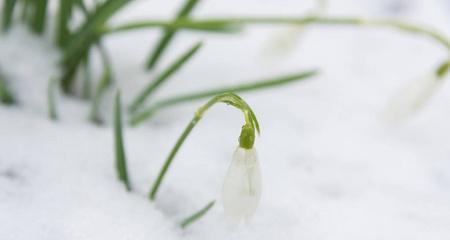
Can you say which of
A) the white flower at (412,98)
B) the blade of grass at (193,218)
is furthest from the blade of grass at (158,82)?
the white flower at (412,98)

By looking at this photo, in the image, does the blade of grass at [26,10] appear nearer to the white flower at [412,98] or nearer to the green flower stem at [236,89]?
the green flower stem at [236,89]

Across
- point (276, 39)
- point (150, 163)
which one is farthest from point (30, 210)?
point (276, 39)

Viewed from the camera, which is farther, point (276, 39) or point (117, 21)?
point (117, 21)

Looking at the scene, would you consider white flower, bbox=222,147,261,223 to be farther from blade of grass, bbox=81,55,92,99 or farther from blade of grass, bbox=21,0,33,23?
blade of grass, bbox=21,0,33,23

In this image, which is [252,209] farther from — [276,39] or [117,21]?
[117,21]

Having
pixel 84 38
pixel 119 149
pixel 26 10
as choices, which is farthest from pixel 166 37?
pixel 119 149

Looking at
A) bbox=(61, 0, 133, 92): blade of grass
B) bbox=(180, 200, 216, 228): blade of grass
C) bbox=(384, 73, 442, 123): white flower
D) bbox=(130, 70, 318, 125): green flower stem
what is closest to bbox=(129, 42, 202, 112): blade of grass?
bbox=(130, 70, 318, 125): green flower stem
